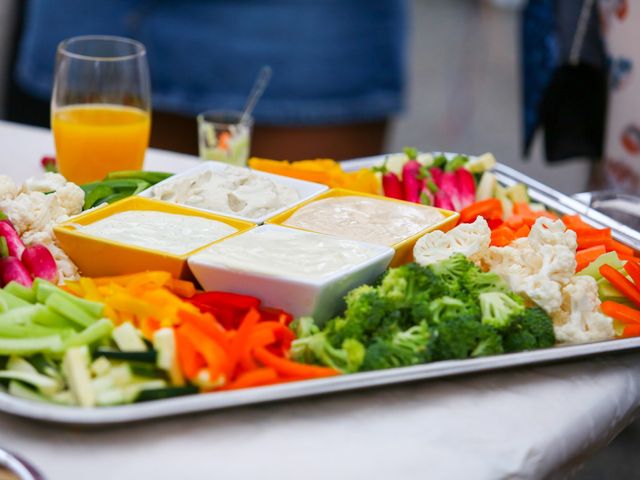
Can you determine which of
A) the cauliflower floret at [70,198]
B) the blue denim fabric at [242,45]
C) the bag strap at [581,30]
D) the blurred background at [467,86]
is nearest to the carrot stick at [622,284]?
the cauliflower floret at [70,198]

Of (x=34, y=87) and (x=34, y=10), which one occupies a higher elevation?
(x=34, y=10)

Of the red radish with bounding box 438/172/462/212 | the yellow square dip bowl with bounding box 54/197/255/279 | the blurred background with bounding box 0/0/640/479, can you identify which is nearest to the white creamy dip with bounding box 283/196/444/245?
the yellow square dip bowl with bounding box 54/197/255/279

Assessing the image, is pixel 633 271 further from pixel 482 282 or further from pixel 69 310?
pixel 69 310

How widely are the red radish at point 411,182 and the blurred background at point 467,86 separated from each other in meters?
2.55

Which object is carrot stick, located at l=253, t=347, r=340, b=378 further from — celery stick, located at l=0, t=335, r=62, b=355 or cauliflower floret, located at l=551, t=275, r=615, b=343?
cauliflower floret, located at l=551, t=275, r=615, b=343

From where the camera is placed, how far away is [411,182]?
6.79 feet

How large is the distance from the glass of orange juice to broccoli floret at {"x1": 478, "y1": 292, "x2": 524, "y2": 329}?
1.07 m

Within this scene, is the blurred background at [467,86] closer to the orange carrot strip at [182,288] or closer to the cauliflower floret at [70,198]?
the cauliflower floret at [70,198]

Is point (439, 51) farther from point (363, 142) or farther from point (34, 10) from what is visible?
point (34, 10)

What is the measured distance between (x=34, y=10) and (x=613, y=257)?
305 cm

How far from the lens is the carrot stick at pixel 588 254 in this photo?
5.61 ft

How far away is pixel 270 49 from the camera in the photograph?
13.5 feet

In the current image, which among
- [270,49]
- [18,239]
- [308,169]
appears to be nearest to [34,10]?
[270,49]

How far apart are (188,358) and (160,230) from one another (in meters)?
0.43
